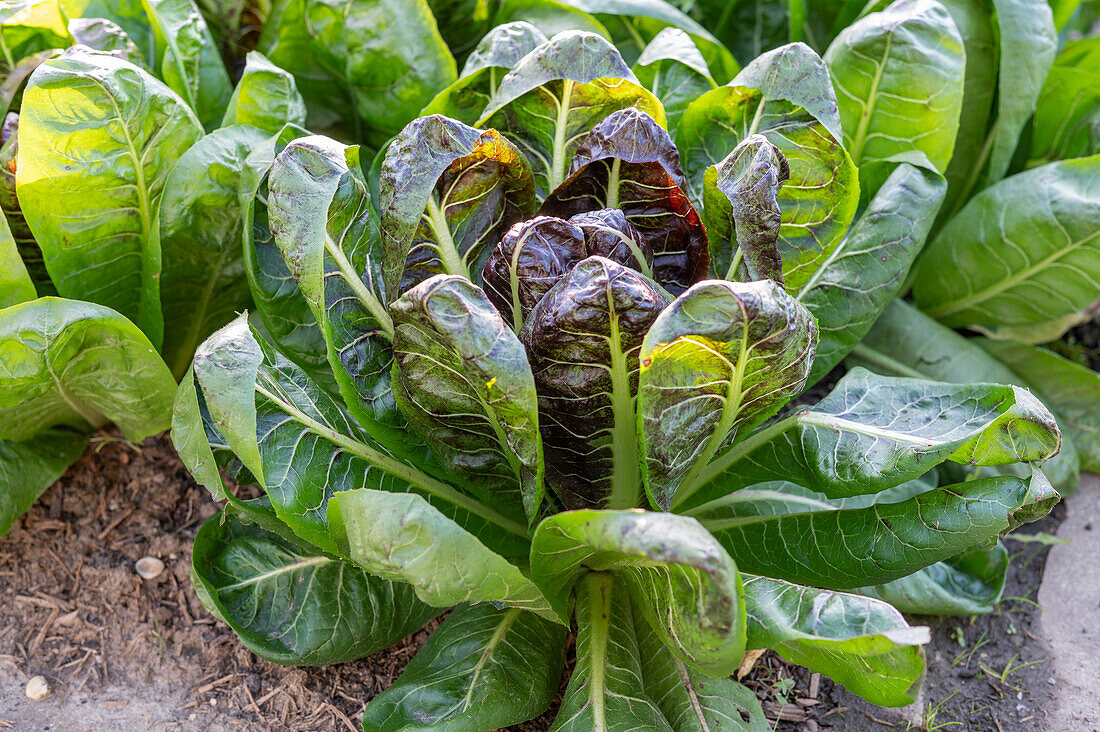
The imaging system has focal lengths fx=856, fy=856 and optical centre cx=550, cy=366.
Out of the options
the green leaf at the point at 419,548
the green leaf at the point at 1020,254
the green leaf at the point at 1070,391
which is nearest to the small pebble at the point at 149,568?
the green leaf at the point at 419,548

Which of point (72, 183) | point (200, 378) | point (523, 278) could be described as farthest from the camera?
point (72, 183)

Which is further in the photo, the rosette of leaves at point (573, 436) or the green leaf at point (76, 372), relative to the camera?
the green leaf at point (76, 372)

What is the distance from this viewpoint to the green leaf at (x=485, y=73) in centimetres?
215

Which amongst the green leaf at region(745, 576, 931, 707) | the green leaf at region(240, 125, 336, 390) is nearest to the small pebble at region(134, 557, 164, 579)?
the green leaf at region(240, 125, 336, 390)

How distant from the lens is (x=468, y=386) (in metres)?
1.64

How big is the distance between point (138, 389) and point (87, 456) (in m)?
0.50

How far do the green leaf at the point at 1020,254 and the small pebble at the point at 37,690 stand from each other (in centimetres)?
283

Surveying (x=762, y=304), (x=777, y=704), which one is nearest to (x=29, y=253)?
(x=762, y=304)

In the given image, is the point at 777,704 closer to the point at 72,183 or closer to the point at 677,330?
the point at 677,330

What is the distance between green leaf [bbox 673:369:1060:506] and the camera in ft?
5.58

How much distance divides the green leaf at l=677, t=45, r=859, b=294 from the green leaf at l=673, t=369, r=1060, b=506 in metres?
0.34

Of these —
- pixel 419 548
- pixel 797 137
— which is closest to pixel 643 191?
pixel 797 137

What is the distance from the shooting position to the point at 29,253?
7.37 ft

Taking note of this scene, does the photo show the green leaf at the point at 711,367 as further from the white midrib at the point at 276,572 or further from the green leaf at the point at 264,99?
the green leaf at the point at 264,99
